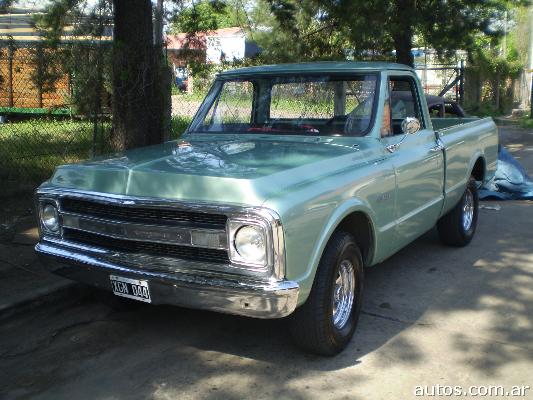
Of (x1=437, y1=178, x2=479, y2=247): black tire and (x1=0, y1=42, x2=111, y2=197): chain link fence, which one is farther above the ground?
(x1=0, y1=42, x2=111, y2=197): chain link fence

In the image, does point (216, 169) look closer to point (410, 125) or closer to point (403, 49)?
point (410, 125)

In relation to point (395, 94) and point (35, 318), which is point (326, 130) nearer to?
point (395, 94)

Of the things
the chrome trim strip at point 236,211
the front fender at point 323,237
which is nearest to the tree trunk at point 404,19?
the front fender at point 323,237

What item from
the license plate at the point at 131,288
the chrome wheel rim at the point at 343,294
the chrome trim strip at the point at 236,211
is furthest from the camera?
the chrome wheel rim at the point at 343,294

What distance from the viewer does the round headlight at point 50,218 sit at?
414 centimetres

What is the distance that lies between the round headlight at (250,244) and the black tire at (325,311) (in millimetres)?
512

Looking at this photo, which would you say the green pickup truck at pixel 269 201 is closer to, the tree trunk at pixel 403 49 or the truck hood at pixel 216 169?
the truck hood at pixel 216 169

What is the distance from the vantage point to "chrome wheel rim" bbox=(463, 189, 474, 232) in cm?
663

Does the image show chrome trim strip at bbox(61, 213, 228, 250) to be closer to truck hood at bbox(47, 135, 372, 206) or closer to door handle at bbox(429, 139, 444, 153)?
truck hood at bbox(47, 135, 372, 206)

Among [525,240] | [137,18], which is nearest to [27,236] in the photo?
[137,18]

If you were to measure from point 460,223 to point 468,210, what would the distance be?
375mm

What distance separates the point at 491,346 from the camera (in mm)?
4203

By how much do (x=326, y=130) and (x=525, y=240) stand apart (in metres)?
3.19

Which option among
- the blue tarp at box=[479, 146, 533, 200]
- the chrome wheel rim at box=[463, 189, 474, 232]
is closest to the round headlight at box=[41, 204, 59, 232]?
the chrome wheel rim at box=[463, 189, 474, 232]
